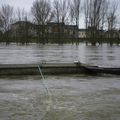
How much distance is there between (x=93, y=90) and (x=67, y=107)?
2.60 meters

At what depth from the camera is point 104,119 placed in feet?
20.8

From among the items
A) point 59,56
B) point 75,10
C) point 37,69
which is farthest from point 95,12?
point 37,69

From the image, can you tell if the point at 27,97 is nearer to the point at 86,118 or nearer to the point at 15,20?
the point at 86,118

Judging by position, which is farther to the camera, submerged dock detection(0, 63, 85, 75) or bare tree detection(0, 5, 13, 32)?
bare tree detection(0, 5, 13, 32)

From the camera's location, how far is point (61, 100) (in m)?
8.22

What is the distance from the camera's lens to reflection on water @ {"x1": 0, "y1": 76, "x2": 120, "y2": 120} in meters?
6.68

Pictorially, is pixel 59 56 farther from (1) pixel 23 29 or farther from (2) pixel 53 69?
(1) pixel 23 29

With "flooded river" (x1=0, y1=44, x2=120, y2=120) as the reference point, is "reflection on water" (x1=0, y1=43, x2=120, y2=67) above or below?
below

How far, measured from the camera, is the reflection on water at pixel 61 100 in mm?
6680

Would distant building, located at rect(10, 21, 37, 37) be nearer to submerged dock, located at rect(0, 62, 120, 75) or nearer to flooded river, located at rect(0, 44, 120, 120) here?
submerged dock, located at rect(0, 62, 120, 75)

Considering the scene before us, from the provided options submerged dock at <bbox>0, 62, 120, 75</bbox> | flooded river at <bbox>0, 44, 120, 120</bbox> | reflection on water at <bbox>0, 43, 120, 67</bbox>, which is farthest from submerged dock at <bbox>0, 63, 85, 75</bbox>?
reflection on water at <bbox>0, 43, 120, 67</bbox>

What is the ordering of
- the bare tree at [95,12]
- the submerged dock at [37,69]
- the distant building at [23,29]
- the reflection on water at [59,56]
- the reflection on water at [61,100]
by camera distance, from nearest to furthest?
1. the reflection on water at [61,100]
2. the submerged dock at [37,69]
3. the reflection on water at [59,56]
4. the bare tree at [95,12]
5. the distant building at [23,29]

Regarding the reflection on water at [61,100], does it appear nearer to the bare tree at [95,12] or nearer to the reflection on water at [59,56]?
the reflection on water at [59,56]

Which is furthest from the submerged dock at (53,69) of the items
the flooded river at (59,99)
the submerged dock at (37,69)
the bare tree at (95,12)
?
the bare tree at (95,12)
